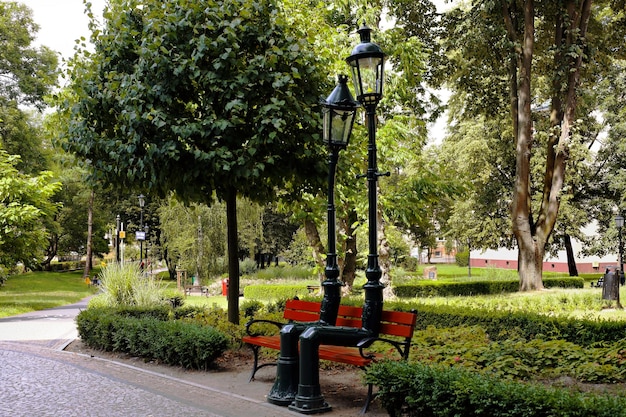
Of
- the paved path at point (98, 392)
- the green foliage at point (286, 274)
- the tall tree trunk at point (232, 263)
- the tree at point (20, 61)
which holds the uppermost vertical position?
the tree at point (20, 61)

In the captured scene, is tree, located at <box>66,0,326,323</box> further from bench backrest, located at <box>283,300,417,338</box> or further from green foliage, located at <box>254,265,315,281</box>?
green foliage, located at <box>254,265,315,281</box>

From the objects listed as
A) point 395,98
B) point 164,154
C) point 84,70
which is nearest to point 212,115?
point 164,154

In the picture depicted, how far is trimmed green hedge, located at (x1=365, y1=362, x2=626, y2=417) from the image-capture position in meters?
4.64

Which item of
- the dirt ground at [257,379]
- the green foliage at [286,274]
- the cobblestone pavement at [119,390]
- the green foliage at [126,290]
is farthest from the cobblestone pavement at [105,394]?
the green foliage at [286,274]

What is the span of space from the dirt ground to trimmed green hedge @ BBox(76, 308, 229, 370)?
0.17 metres

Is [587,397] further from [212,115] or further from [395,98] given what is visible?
[395,98]

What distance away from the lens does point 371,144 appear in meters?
7.77

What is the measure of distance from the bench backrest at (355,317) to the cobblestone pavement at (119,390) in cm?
92

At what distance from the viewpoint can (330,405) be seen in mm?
6828

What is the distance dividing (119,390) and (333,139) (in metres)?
4.17

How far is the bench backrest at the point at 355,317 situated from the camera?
695 centimetres

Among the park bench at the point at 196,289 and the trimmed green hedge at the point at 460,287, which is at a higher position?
the trimmed green hedge at the point at 460,287

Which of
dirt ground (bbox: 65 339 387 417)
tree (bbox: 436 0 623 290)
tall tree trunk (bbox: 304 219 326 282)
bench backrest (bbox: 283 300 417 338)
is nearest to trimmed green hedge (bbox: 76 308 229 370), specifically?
dirt ground (bbox: 65 339 387 417)

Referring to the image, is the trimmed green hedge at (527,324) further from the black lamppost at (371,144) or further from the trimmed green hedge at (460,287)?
the trimmed green hedge at (460,287)
